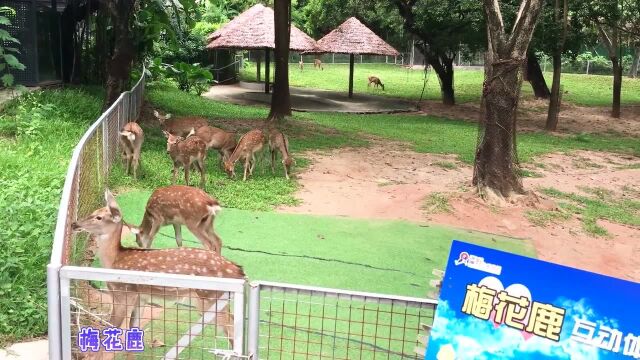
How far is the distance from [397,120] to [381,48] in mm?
7016

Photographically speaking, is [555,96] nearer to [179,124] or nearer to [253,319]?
[179,124]

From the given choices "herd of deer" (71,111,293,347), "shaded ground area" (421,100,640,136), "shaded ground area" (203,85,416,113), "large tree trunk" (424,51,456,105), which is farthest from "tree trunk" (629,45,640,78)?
"herd of deer" (71,111,293,347)

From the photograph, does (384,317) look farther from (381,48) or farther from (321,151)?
(381,48)

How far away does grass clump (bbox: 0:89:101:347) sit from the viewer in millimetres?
4738

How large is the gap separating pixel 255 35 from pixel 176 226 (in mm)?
19339

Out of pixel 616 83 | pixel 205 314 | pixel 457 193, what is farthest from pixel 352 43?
pixel 205 314

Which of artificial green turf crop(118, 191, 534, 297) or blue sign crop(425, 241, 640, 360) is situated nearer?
blue sign crop(425, 241, 640, 360)

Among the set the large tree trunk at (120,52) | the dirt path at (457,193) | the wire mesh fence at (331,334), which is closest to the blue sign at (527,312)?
the wire mesh fence at (331,334)

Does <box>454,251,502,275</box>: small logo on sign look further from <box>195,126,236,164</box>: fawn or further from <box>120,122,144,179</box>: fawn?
<box>195,126,236,164</box>: fawn

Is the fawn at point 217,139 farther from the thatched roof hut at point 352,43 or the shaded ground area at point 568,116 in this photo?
the thatched roof hut at point 352,43

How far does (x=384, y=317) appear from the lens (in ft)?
18.3

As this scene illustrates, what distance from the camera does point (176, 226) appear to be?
21.9 feet

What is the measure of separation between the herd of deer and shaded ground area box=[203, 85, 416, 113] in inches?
416

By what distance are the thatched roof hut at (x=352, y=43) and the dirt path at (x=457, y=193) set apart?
12.1 meters
